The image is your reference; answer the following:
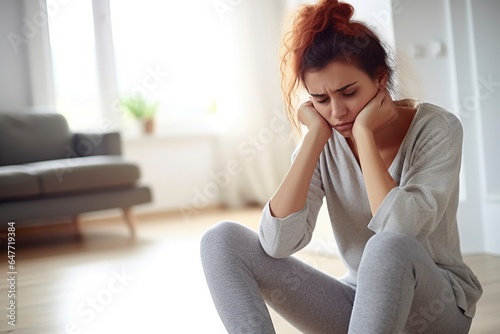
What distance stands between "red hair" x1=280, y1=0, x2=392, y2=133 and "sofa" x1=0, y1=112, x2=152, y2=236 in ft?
8.85

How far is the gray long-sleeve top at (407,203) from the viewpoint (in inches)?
44.7

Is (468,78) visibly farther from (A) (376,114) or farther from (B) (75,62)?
(B) (75,62)

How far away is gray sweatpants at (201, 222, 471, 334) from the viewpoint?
99 centimetres

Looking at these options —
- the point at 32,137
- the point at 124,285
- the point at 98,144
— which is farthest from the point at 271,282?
the point at 32,137

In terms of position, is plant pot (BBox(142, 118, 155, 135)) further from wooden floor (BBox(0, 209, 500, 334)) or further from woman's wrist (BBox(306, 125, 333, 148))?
woman's wrist (BBox(306, 125, 333, 148))

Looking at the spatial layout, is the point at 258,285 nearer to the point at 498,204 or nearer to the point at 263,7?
the point at 498,204

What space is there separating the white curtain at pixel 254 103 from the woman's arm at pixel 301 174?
3.66 metres

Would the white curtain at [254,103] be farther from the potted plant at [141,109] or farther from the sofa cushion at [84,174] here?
the sofa cushion at [84,174]

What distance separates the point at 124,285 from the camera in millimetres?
2490

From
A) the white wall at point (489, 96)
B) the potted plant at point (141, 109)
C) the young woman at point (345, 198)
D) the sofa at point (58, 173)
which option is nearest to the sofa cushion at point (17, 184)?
the sofa at point (58, 173)

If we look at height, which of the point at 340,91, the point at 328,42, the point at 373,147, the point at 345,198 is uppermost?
the point at 328,42

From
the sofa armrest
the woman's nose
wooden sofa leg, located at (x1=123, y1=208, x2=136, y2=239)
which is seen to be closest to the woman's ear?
the woman's nose

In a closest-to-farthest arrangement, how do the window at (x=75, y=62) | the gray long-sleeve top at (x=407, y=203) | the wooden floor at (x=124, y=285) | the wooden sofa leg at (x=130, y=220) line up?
the gray long-sleeve top at (x=407, y=203), the wooden floor at (x=124, y=285), the wooden sofa leg at (x=130, y=220), the window at (x=75, y=62)

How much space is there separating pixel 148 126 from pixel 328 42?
392cm
